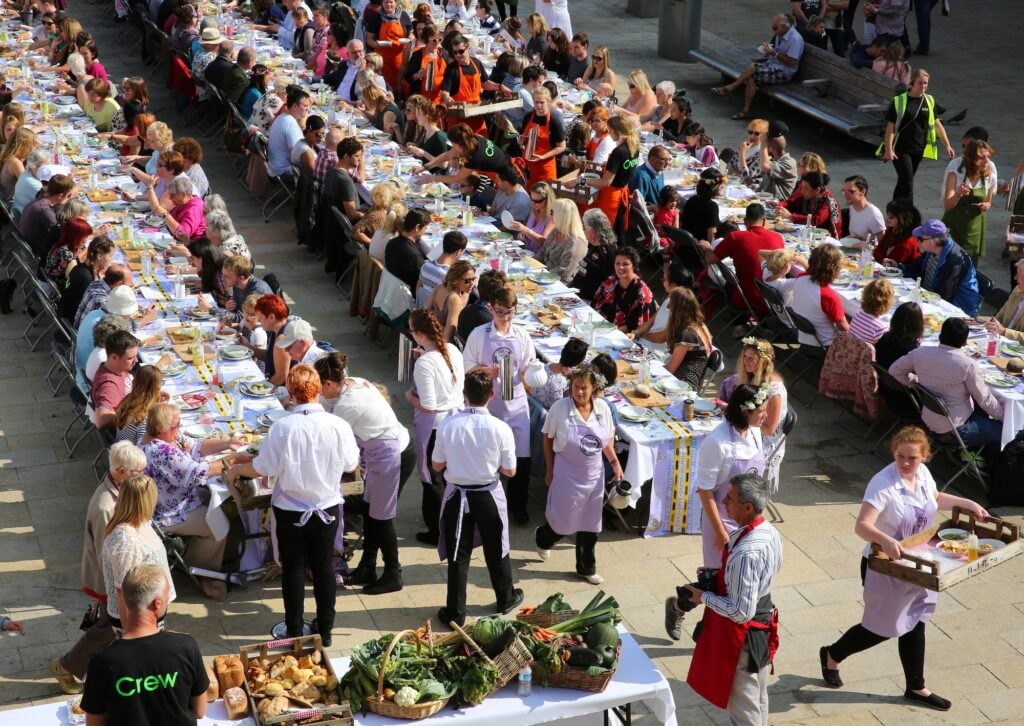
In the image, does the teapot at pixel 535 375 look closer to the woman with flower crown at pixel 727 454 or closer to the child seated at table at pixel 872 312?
the woman with flower crown at pixel 727 454

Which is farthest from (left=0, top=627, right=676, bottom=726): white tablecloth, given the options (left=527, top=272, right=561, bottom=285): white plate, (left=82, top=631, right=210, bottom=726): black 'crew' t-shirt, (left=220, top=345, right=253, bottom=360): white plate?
(left=527, top=272, right=561, bottom=285): white plate

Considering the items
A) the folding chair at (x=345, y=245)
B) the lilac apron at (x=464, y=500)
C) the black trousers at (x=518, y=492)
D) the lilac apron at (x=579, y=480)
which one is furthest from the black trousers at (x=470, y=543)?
the folding chair at (x=345, y=245)

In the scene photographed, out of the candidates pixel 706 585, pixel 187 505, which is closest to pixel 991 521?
pixel 706 585

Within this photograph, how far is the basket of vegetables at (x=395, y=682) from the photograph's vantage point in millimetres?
6277

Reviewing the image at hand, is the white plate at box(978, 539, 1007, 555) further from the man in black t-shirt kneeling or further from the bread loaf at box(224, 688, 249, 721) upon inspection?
the man in black t-shirt kneeling

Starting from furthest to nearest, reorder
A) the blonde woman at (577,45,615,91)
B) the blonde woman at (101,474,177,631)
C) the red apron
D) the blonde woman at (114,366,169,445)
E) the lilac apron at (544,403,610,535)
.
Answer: the blonde woman at (577,45,615,91) < the lilac apron at (544,403,610,535) < the blonde woman at (114,366,169,445) < the blonde woman at (101,474,177,631) < the red apron

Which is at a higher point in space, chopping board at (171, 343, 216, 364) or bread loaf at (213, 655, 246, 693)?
bread loaf at (213, 655, 246, 693)

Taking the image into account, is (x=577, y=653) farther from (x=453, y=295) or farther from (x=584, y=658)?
(x=453, y=295)

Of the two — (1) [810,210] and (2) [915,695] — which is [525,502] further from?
(1) [810,210]

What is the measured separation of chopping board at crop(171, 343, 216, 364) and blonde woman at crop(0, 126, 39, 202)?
161 inches

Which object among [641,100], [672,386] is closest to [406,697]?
[672,386]

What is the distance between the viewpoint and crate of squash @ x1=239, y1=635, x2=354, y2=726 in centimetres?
617

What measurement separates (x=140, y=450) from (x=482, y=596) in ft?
7.41

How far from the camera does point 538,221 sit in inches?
496
